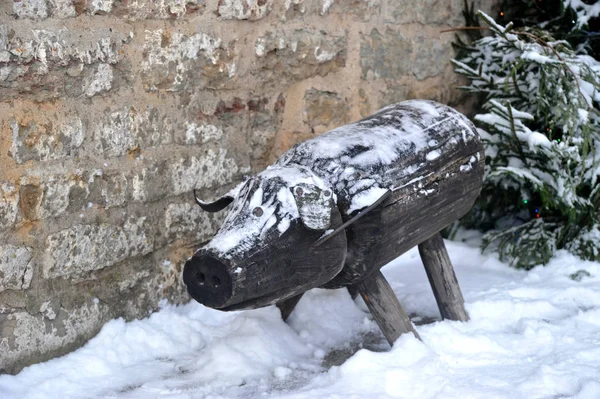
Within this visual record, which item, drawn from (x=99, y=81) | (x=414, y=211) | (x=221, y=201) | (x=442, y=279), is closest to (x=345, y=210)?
(x=414, y=211)

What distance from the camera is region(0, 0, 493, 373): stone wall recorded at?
258 cm

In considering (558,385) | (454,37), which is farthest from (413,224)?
(454,37)

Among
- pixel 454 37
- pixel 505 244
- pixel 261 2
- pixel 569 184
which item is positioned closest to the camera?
pixel 261 2

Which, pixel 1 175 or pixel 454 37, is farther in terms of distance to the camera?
pixel 454 37

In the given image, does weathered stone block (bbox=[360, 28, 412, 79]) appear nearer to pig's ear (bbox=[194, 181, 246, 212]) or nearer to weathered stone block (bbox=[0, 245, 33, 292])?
pig's ear (bbox=[194, 181, 246, 212])

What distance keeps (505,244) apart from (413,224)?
1535mm

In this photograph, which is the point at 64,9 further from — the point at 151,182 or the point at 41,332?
the point at 41,332

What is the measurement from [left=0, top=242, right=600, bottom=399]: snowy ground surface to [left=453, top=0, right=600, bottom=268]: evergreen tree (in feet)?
1.72

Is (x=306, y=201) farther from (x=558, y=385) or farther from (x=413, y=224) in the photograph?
(x=558, y=385)

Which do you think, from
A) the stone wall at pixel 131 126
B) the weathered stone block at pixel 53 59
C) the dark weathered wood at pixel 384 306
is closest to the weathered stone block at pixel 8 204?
the stone wall at pixel 131 126

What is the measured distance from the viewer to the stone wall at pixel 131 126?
8.45 ft

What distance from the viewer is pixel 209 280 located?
7.75 ft

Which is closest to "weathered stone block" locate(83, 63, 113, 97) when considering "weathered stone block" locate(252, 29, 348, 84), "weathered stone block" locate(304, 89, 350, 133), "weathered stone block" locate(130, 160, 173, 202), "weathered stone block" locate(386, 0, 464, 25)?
"weathered stone block" locate(130, 160, 173, 202)

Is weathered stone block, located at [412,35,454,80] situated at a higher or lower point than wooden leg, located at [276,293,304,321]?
higher
